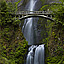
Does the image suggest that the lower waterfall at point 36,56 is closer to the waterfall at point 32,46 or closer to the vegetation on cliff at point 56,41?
the waterfall at point 32,46

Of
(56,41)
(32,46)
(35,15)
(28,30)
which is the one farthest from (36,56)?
(35,15)

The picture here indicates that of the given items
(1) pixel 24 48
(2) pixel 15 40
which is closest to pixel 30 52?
(1) pixel 24 48

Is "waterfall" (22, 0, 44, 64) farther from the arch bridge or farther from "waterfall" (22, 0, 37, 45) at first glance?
the arch bridge

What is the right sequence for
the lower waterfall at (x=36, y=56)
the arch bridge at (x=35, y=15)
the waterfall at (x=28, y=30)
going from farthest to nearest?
the waterfall at (x=28, y=30), the arch bridge at (x=35, y=15), the lower waterfall at (x=36, y=56)

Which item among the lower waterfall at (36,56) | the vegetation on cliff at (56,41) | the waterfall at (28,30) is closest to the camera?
the vegetation on cliff at (56,41)

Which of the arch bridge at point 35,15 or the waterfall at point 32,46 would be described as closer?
the waterfall at point 32,46

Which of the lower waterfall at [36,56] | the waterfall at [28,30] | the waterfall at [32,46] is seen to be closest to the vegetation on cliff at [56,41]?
the lower waterfall at [36,56]

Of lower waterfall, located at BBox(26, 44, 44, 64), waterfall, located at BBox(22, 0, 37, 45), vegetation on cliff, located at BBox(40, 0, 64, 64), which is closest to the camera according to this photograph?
vegetation on cliff, located at BBox(40, 0, 64, 64)

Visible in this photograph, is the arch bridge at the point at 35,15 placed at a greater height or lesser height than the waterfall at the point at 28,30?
greater

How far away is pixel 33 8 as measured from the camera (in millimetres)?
17141

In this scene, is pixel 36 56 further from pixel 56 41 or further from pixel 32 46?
pixel 56 41

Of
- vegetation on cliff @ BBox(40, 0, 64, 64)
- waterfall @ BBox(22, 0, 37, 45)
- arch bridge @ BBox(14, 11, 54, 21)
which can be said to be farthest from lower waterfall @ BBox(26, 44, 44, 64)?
arch bridge @ BBox(14, 11, 54, 21)

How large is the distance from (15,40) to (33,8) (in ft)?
18.2

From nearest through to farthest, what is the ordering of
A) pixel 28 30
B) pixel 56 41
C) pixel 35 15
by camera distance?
pixel 56 41, pixel 35 15, pixel 28 30
